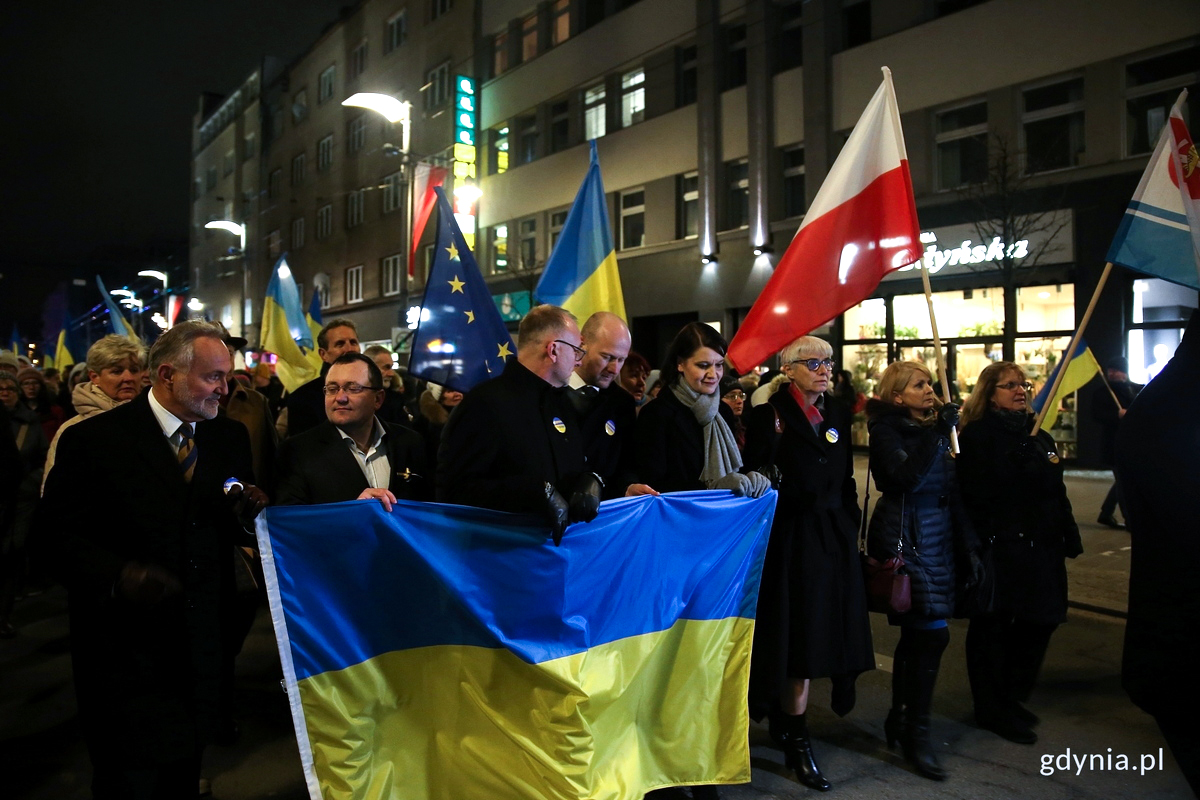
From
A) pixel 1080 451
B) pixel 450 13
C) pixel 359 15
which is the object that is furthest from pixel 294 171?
pixel 1080 451

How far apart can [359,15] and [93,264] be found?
4776 centimetres

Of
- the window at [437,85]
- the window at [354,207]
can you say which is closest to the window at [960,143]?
the window at [437,85]

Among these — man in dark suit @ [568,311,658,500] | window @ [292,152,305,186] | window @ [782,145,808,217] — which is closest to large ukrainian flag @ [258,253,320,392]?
man in dark suit @ [568,311,658,500]

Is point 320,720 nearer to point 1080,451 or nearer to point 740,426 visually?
point 740,426

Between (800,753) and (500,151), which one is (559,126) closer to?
(500,151)

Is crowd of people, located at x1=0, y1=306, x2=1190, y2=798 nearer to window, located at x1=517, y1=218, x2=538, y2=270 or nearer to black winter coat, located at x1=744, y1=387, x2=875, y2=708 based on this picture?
black winter coat, located at x1=744, y1=387, x2=875, y2=708

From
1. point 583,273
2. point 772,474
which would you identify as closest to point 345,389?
point 772,474

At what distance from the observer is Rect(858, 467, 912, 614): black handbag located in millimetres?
4488

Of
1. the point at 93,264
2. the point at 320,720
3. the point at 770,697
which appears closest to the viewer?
the point at 320,720

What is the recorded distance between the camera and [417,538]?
3.55 m

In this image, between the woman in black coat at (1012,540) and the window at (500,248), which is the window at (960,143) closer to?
the woman in black coat at (1012,540)

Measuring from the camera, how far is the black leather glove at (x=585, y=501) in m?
3.38

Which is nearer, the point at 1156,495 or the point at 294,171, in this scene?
the point at 1156,495

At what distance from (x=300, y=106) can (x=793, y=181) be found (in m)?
31.5
